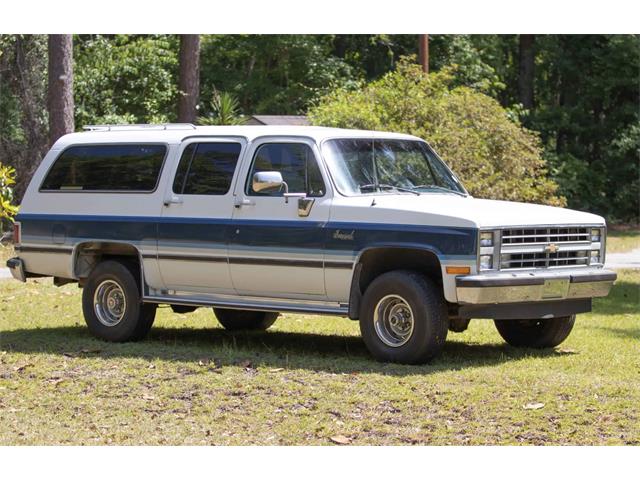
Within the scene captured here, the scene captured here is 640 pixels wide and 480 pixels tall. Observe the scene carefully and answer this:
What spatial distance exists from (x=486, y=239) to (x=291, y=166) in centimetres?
211

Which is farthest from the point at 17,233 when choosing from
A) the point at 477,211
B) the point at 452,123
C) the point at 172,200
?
the point at 452,123

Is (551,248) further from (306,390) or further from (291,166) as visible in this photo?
(306,390)

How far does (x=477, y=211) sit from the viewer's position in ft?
34.9

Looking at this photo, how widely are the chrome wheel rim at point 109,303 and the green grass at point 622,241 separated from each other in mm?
16335

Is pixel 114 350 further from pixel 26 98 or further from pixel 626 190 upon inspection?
pixel 626 190

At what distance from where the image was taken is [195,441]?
7.91 meters

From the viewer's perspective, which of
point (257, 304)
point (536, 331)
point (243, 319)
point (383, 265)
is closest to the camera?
point (383, 265)

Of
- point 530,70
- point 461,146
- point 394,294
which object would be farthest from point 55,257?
point 530,70

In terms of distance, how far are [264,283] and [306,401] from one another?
2.49m

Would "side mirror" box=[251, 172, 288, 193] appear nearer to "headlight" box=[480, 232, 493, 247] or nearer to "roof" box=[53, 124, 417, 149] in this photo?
"roof" box=[53, 124, 417, 149]

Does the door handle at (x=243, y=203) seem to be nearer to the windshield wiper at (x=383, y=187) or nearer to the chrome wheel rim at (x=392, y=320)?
the windshield wiper at (x=383, y=187)

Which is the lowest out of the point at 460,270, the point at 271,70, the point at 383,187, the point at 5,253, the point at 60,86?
the point at 5,253

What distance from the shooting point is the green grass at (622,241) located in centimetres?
2777

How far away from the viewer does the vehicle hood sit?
33.9 feet
